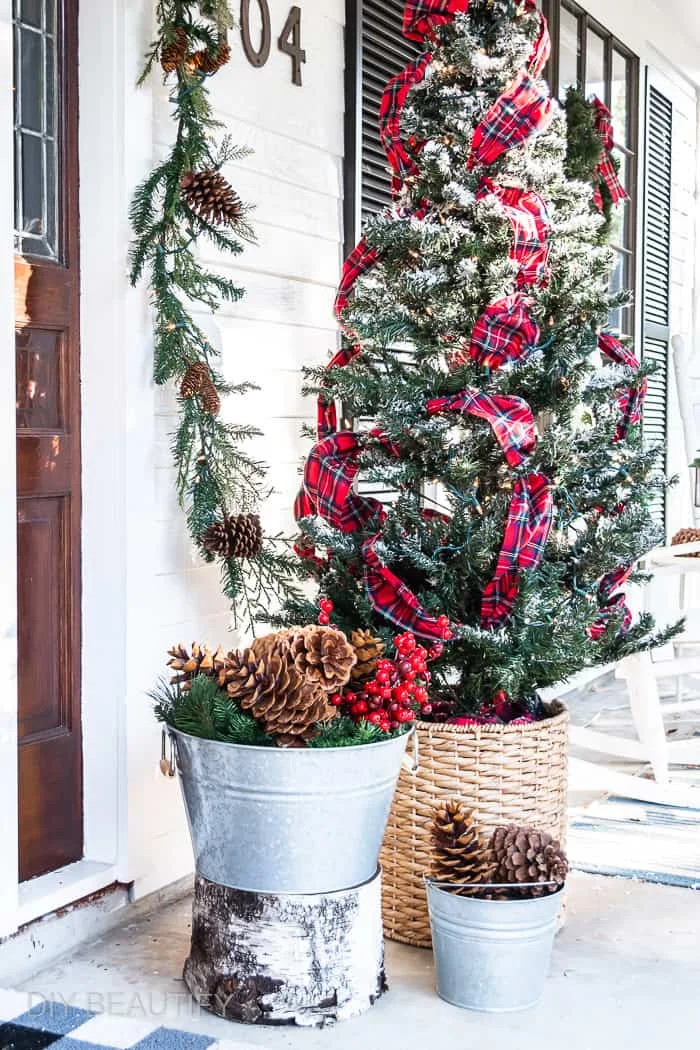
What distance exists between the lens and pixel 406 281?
249cm

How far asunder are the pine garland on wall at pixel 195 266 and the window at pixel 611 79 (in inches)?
80.9

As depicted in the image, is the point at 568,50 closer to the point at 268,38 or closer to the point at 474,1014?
the point at 268,38

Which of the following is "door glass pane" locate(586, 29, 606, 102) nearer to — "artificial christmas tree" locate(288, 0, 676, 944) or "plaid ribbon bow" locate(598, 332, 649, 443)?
"artificial christmas tree" locate(288, 0, 676, 944)

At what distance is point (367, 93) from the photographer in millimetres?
3312

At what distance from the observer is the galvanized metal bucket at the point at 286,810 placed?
203cm

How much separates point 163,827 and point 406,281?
1.27 m

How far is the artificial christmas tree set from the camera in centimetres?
239

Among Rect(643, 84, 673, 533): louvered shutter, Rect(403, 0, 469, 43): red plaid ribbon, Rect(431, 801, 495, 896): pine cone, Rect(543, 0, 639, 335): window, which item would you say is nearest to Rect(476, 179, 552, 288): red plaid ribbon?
Rect(403, 0, 469, 43): red plaid ribbon

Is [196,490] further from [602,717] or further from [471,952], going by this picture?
[602,717]

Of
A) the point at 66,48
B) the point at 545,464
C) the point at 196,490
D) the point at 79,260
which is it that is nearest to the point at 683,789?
the point at 545,464

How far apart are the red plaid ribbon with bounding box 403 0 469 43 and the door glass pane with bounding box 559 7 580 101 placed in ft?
6.90

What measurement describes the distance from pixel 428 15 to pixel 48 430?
3.89 feet

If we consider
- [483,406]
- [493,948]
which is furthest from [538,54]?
[493,948]

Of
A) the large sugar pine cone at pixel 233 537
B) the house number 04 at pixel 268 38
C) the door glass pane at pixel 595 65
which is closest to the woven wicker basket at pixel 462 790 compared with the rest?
the large sugar pine cone at pixel 233 537
